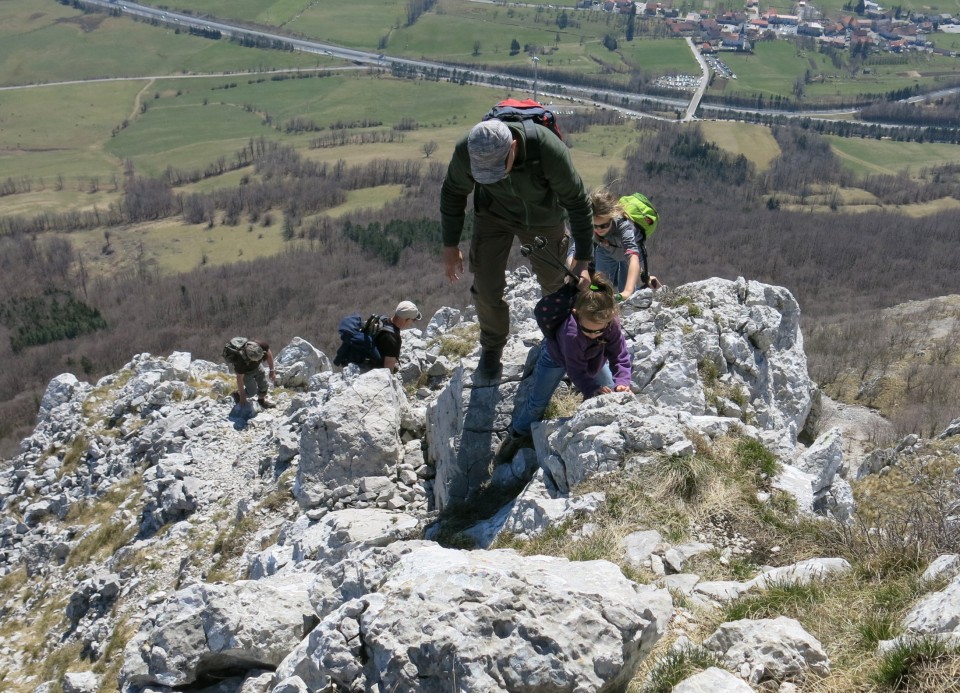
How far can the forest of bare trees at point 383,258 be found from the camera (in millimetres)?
79625

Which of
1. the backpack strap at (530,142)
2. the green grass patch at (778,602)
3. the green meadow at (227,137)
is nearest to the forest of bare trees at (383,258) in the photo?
the green meadow at (227,137)

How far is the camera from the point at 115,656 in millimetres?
11430

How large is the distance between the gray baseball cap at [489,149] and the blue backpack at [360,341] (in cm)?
668

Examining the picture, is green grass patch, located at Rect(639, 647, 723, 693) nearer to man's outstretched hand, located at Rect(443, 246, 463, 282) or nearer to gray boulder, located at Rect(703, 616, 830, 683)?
gray boulder, located at Rect(703, 616, 830, 683)

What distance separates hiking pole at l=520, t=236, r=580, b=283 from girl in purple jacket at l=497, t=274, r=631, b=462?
1.42ft

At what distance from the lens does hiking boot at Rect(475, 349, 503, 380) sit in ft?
34.3

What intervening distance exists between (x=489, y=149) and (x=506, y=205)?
1.34 meters

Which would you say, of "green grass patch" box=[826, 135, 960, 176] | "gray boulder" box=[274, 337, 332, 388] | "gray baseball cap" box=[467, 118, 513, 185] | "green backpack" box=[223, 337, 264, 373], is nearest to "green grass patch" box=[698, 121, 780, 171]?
"green grass patch" box=[826, 135, 960, 176]

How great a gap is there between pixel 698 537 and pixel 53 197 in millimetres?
162575

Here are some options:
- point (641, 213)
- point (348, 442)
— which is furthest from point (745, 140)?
point (348, 442)

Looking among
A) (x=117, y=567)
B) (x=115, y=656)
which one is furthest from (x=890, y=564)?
(x=117, y=567)

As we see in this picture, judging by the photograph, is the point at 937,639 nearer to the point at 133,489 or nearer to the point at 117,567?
the point at 117,567

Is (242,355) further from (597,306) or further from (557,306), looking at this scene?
(597,306)

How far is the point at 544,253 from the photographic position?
9.26 meters
